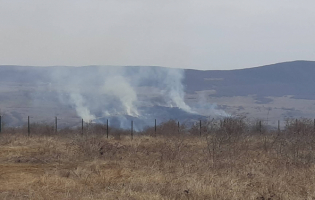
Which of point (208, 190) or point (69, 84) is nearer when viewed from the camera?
point (208, 190)

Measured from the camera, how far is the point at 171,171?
12359 millimetres

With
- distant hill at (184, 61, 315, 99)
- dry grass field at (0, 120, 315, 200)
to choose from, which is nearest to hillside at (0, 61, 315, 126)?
distant hill at (184, 61, 315, 99)

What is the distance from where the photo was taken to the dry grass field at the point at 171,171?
30.8 ft

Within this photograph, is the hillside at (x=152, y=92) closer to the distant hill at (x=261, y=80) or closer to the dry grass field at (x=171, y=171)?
the distant hill at (x=261, y=80)

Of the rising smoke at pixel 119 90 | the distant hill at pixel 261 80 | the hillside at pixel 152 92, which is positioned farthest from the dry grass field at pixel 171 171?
the distant hill at pixel 261 80

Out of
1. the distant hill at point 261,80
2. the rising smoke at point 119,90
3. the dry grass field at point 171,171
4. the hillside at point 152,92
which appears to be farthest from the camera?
the distant hill at point 261,80

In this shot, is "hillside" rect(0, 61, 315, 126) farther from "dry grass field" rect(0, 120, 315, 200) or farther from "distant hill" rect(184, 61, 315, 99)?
"dry grass field" rect(0, 120, 315, 200)

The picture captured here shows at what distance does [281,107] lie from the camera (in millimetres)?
122125

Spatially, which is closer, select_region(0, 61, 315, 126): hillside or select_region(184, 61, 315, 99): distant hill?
select_region(0, 61, 315, 126): hillside

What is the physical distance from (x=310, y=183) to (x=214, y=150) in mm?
5389

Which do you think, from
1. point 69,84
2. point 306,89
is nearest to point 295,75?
point 306,89

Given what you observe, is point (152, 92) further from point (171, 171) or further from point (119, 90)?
point (171, 171)

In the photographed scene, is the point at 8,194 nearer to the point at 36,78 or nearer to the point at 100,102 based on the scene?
the point at 100,102

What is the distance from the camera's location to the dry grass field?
369 inches
